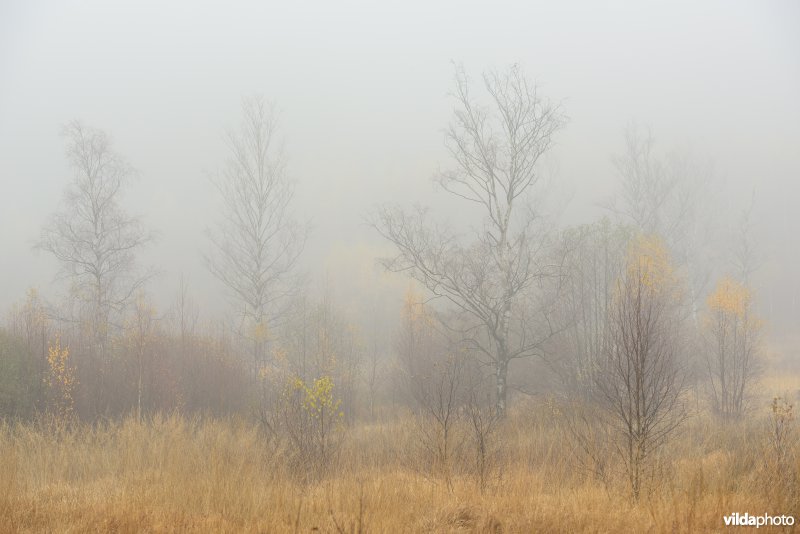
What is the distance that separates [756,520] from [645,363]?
7.84 feet

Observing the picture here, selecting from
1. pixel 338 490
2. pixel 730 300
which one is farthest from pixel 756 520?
pixel 730 300

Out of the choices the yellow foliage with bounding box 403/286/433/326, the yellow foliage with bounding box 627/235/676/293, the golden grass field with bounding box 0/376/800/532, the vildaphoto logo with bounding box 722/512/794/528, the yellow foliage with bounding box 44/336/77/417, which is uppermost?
the yellow foliage with bounding box 627/235/676/293

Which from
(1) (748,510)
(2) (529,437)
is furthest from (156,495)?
(2) (529,437)

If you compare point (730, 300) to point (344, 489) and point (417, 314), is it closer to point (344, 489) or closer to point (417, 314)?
point (417, 314)

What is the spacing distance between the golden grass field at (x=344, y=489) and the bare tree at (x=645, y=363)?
0.53m

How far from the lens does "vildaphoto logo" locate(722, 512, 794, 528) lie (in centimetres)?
480

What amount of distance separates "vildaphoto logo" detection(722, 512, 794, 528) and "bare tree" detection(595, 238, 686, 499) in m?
1.30

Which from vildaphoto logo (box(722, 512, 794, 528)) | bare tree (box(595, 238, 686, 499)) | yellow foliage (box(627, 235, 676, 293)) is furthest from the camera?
yellow foliage (box(627, 235, 676, 293))

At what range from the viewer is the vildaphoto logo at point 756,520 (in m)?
4.80

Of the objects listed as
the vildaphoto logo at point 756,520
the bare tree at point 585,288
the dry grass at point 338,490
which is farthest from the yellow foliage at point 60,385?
the bare tree at point 585,288

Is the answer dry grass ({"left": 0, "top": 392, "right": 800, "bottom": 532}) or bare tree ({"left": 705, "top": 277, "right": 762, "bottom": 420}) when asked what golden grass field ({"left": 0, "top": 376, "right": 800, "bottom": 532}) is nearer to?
dry grass ({"left": 0, "top": 392, "right": 800, "bottom": 532})

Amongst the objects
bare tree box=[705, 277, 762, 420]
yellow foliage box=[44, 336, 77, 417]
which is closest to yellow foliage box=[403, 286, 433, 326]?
bare tree box=[705, 277, 762, 420]

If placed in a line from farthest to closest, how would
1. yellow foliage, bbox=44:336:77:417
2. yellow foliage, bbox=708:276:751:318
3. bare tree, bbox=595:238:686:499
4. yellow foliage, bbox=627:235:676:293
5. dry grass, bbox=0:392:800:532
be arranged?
yellow foliage, bbox=627:235:676:293, yellow foliage, bbox=708:276:751:318, yellow foliage, bbox=44:336:77:417, bare tree, bbox=595:238:686:499, dry grass, bbox=0:392:800:532

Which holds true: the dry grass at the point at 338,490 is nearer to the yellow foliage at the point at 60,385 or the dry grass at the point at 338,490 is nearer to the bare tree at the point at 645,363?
Result: the bare tree at the point at 645,363
